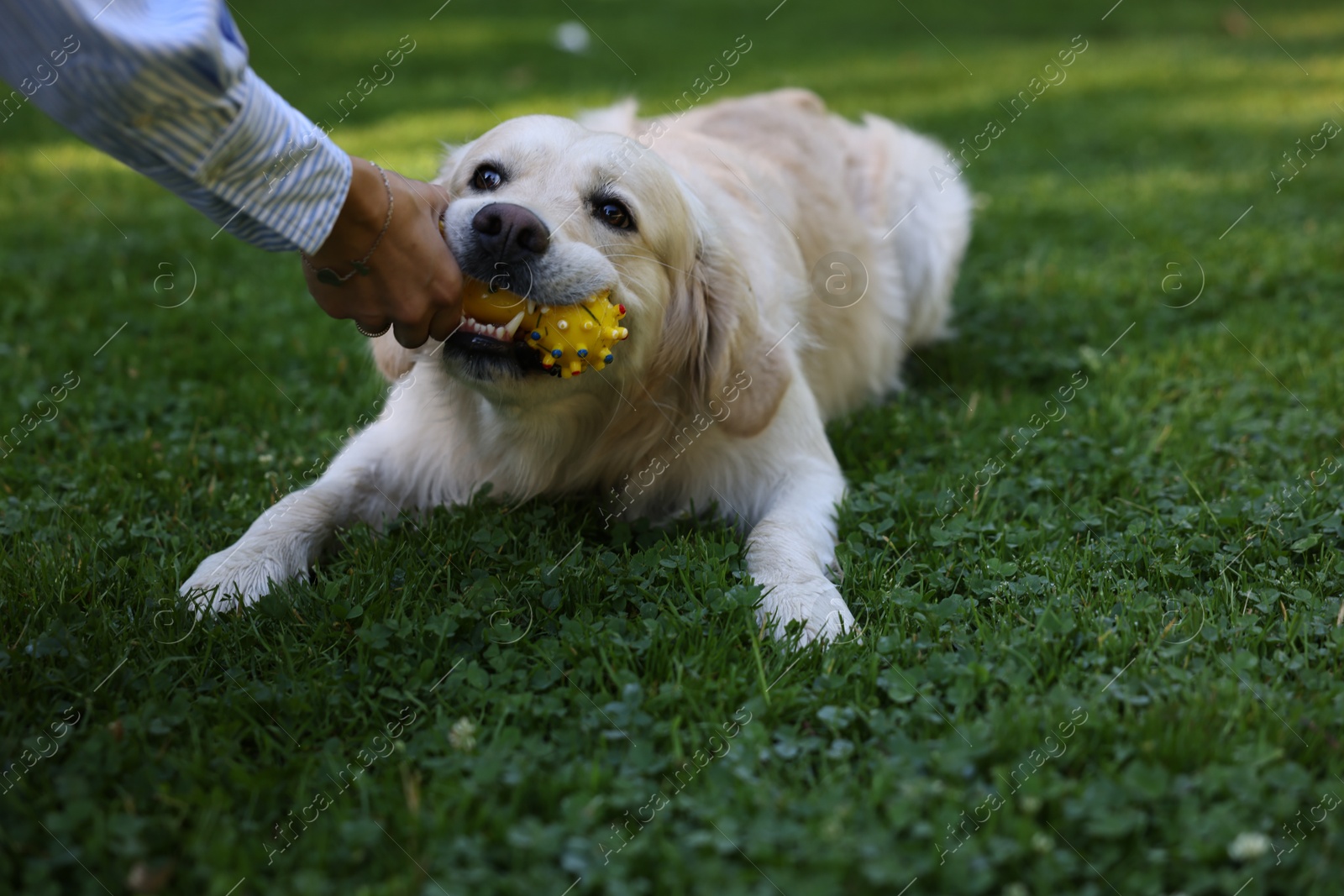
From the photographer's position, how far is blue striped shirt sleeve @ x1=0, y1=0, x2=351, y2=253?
1.89 metres

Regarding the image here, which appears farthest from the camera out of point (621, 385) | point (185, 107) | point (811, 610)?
point (621, 385)

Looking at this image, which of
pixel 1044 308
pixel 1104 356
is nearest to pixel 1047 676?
pixel 1104 356

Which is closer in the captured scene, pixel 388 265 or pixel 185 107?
pixel 185 107

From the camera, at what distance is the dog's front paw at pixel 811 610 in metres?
2.46

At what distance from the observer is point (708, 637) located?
2.38 meters

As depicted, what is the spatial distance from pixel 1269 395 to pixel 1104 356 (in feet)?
2.21

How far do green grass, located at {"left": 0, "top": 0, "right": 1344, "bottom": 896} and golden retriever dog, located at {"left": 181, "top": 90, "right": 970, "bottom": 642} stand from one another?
143 mm

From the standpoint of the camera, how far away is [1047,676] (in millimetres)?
2250

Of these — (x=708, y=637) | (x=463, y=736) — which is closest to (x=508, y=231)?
(x=708, y=637)

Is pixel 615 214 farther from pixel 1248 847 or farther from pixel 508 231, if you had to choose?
pixel 1248 847

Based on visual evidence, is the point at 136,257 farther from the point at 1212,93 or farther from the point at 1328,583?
the point at 1212,93

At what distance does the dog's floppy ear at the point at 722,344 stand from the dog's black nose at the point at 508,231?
0.58 metres

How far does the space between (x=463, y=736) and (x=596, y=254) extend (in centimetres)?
127

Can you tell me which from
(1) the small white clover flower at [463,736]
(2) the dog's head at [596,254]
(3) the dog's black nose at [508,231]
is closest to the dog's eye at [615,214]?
(2) the dog's head at [596,254]
